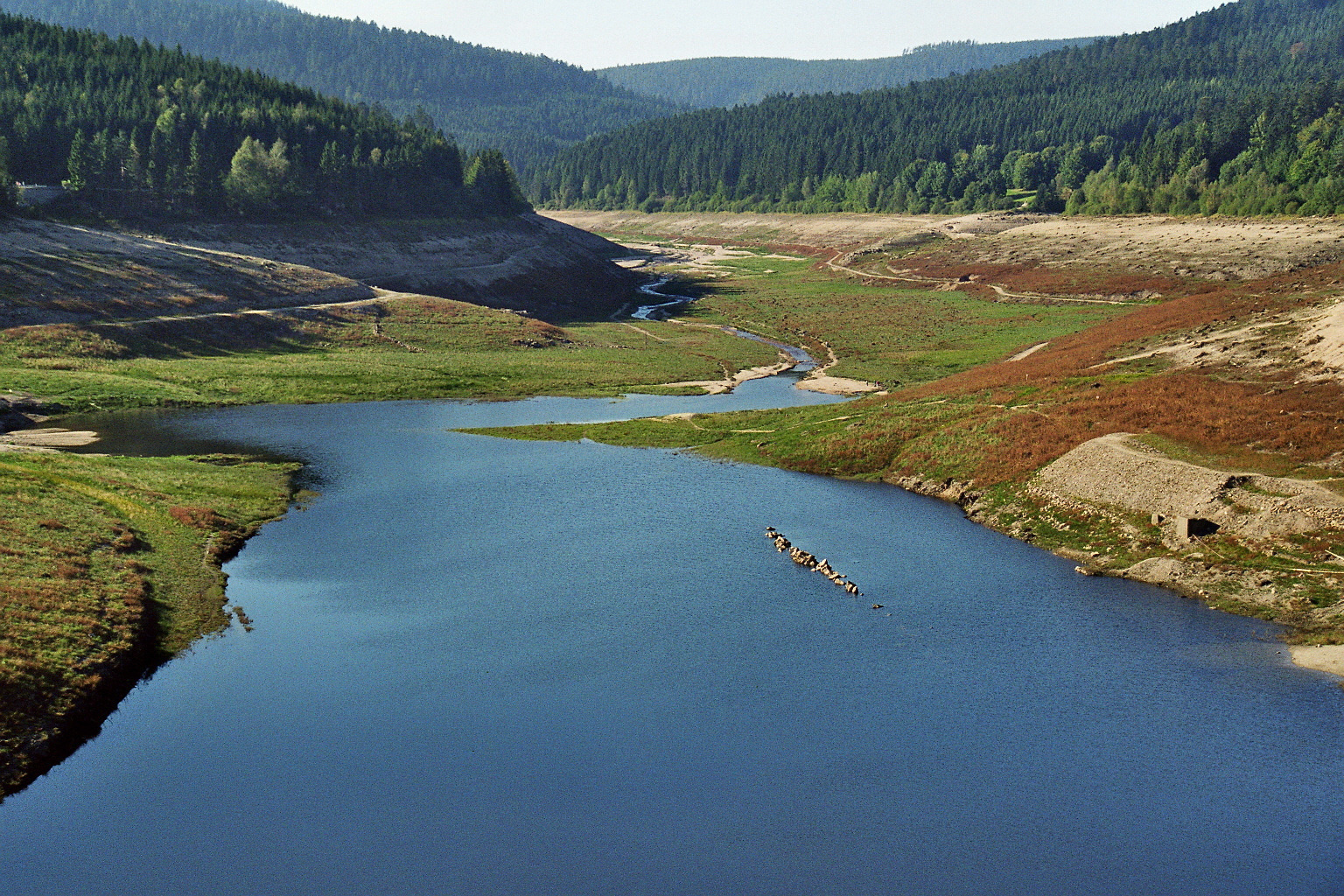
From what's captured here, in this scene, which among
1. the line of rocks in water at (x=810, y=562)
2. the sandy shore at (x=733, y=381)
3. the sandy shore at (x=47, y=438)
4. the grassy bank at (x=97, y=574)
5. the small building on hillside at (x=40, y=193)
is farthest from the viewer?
the small building on hillside at (x=40, y=193)

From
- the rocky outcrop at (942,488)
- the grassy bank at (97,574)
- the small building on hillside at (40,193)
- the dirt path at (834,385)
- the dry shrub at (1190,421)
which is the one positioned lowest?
the grassy bank at (97,574)

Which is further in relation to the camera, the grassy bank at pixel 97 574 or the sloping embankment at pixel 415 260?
the sloping embankment at pixel 415 260

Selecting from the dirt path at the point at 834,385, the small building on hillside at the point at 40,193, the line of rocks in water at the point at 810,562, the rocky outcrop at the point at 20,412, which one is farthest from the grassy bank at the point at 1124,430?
the small building on hillside at the point at 40,193

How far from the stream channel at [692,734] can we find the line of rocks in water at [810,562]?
629mm

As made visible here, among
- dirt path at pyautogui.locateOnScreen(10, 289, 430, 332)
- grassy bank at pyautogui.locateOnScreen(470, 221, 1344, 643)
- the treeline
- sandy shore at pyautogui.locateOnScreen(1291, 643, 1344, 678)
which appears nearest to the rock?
grassy bank at pyautogui.locateOnScreen(470, 221, 1344, 643)

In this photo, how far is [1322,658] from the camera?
48062 mm

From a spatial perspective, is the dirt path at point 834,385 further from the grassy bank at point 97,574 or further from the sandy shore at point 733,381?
the grassy bank at point 97,574

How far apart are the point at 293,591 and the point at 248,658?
8.26 metres

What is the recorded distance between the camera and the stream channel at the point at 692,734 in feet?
113

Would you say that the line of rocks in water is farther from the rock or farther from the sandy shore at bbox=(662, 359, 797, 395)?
the sandy shore at bbox=(662, 359, 797, 395)

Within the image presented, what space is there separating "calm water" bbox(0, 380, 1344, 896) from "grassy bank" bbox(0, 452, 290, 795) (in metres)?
1.60

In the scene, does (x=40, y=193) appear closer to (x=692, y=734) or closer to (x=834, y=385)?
(x=834, y=385)

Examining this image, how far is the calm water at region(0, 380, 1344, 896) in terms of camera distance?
113ft

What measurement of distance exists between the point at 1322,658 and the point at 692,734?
27.5 metres
